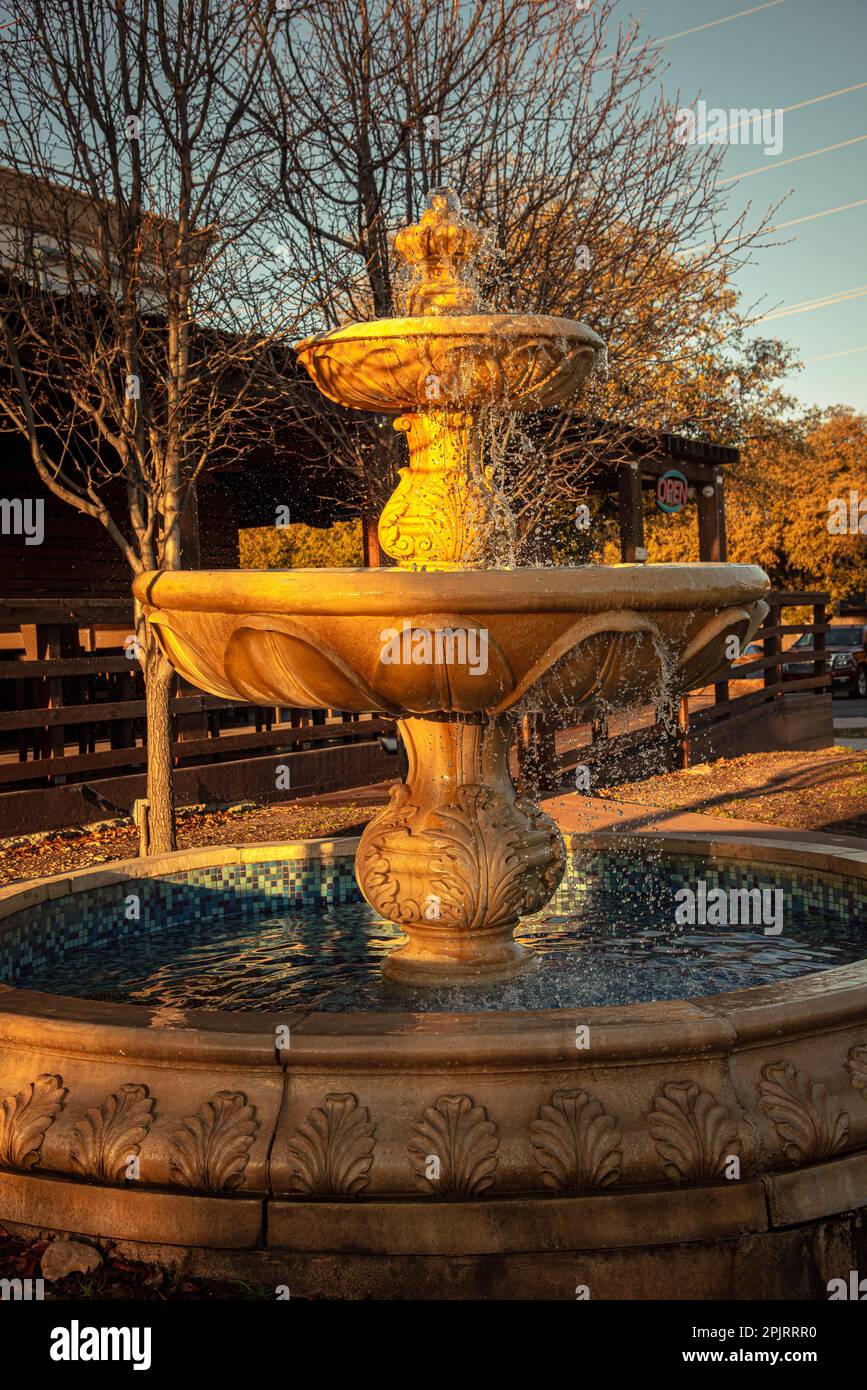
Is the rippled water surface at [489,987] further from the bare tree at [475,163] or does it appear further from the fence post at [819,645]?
the fence post at [819,645]

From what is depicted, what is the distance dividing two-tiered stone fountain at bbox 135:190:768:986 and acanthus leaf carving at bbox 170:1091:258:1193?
1434 mm

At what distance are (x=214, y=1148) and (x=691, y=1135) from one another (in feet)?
3.82

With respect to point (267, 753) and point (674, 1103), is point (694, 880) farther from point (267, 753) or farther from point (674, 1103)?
point (267, 753)

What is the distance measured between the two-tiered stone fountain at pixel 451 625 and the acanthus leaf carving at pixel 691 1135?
4.73 feet

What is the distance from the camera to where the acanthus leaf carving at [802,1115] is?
11.2 ft

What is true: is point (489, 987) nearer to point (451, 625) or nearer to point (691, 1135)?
point (451, 625)

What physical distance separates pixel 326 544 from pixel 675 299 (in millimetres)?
26162

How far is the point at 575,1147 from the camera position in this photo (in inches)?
131

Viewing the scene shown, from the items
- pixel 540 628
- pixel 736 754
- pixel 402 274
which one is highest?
pixel 402 274

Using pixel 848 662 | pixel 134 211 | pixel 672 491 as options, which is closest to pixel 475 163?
pixel 134 211

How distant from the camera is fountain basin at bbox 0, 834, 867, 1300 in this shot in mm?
3260

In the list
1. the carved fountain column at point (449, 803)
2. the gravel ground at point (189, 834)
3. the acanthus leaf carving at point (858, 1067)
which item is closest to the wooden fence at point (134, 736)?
the gravel ground at point (189, 834)

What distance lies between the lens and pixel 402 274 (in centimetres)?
1015
